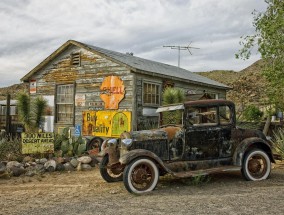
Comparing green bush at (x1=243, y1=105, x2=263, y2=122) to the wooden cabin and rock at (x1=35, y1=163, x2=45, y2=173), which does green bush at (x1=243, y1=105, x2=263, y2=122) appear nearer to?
the wooden cabin

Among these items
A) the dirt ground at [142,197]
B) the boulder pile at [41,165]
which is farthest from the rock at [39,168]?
the dirt ground at [142,197]

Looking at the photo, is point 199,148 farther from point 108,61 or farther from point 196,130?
point 108,61

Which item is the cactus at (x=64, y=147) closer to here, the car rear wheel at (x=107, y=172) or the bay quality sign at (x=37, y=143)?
the bay quality sign at (x=37, y=143)

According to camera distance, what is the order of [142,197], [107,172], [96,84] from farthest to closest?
1. [96,84]
2. [107,172]
3. [142,197]

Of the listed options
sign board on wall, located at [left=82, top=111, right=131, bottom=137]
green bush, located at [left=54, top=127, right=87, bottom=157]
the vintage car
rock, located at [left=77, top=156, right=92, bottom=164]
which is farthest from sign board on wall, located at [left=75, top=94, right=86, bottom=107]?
the vintage car

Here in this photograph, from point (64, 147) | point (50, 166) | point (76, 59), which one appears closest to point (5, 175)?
point (50, 166)

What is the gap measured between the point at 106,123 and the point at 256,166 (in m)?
7.27

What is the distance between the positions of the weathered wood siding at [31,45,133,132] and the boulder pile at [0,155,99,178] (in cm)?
383

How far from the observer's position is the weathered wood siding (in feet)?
42.9

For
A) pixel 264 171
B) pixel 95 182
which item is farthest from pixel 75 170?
pixel 264 171

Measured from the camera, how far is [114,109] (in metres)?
13.3

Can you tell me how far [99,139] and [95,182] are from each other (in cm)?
525

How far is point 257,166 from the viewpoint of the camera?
7371 mm

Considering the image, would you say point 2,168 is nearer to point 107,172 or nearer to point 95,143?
point 107,172
